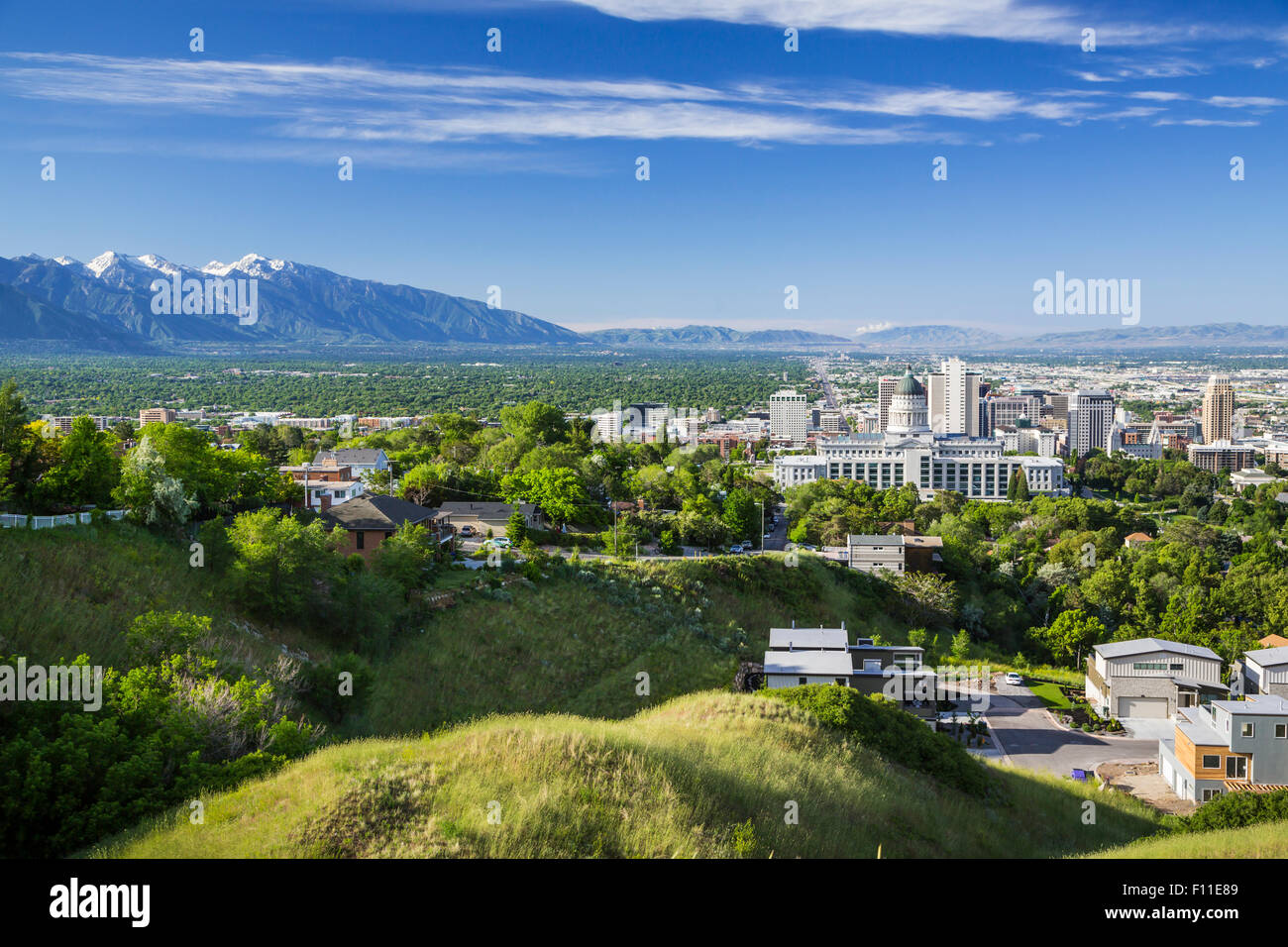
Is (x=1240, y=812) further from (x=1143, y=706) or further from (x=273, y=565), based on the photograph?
(x=273, y=565)

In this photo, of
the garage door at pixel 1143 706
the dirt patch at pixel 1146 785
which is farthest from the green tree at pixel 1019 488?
the dirt patch at pixel 1146 785

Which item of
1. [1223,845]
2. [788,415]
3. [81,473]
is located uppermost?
[788,415]

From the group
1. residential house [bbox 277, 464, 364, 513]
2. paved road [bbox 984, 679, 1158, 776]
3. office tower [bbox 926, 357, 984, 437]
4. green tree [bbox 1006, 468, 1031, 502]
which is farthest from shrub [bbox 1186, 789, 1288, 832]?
office tower [bbox 926, 357, 984, 437]

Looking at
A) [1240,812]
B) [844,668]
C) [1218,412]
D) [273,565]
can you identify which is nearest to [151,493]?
[273,565]

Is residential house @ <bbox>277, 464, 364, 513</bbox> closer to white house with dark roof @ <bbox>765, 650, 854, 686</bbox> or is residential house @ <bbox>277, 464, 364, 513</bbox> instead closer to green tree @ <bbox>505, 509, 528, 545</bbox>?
green tree @ <bbox>505, 509, 528, 545</bbox>

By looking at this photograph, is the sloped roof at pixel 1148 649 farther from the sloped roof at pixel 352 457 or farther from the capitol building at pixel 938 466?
the capitol building at pixel 938 466
